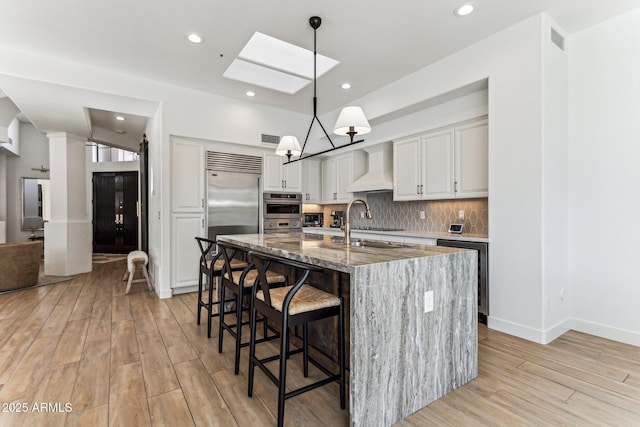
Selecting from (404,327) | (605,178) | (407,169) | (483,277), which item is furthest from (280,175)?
(605,178)

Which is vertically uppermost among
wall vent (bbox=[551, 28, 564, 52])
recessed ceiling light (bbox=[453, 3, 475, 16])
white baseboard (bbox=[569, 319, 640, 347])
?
recessed ceiling light (bbox=[453, 3, 475, 16])

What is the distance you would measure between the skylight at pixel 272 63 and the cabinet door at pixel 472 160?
1751 mm

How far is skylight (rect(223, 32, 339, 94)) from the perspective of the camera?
365cm

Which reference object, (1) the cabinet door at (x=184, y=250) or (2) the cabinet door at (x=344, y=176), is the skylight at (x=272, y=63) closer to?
(2) the cabinet door at (x=344, y=176)

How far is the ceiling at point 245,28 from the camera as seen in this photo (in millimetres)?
2668

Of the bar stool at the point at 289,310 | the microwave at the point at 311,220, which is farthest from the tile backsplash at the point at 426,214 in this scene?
the bar stool at the point at 289,310

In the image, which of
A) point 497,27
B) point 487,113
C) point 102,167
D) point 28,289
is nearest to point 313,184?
point 487,113

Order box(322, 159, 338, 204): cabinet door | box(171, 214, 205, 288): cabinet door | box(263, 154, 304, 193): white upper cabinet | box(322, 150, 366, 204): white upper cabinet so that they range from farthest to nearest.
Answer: box(322, 159, 338, 204): cabinet door → box(322, 150, 366, 204): white upper cabinet → box(263, 154, 304, 193): white upper cabinet → box(171, 214, 205, 288): cabinet door

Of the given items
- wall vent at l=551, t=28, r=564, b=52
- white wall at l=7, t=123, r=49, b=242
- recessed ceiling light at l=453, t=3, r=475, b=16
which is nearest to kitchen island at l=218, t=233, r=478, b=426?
recessed ceiling light at l=453, t=3, r=475, b=16

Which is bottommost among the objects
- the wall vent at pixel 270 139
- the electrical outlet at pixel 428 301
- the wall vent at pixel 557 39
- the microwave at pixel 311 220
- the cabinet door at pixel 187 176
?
the electrical outlet at pixel 428 301

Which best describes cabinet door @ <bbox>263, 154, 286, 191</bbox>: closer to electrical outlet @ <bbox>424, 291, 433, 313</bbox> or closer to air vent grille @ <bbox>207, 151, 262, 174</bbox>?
air vent grille @ <bbox>207, 151, 262, 174</bbox>

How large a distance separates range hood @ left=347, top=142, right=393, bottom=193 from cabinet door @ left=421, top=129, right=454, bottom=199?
0.64 meters

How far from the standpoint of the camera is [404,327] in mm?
1756

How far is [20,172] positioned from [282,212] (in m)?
7.10
